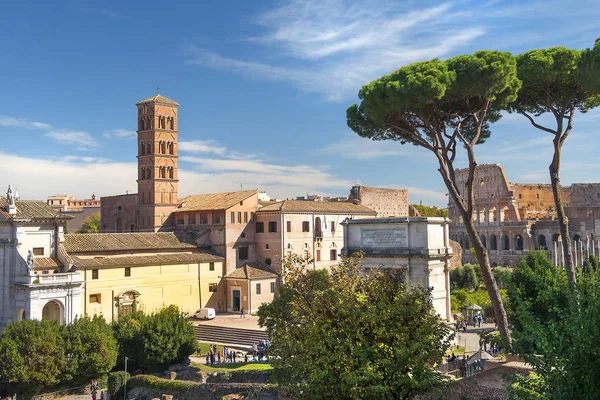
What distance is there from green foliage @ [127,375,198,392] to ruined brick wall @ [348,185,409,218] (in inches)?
1389

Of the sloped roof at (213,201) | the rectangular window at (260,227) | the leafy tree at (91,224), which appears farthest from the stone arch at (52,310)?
the leafy tree at (91,224)

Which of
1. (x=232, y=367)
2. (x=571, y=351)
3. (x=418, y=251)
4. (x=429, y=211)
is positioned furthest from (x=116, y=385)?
(x=429, y=211)

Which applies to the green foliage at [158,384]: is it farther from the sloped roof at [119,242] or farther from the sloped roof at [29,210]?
the sloped roof at [29,210]

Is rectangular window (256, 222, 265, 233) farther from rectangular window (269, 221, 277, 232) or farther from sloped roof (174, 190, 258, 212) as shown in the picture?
sloped roof (174, 190, 258, 212)

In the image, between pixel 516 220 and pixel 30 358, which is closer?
pixel 30 358

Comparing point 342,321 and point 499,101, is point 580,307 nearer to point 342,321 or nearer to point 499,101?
point 342,321

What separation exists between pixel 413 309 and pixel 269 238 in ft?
109

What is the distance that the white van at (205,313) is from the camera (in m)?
40.4

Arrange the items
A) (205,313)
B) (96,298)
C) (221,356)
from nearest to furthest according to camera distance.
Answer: (221,356), (96,298), (205,313)

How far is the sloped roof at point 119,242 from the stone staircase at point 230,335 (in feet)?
22.6

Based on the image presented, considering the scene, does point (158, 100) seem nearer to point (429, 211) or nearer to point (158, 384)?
point (158, 384)

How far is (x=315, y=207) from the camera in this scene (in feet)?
160

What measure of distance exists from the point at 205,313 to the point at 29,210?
43.0 ft

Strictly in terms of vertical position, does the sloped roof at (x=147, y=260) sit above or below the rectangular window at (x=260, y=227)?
below
